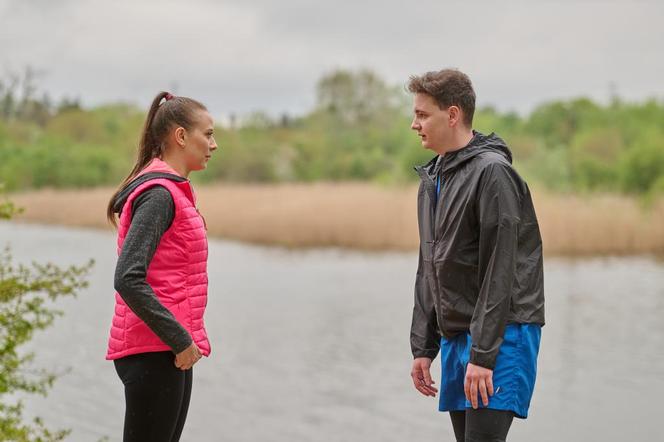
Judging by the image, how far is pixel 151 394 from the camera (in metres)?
2.40

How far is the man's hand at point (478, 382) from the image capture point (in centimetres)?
246

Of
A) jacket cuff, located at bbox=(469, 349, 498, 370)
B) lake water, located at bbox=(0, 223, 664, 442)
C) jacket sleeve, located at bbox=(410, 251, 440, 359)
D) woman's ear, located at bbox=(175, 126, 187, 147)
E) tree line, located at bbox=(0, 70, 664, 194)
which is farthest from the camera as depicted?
tree line, located at bbox=(0, 70, 664, 194)

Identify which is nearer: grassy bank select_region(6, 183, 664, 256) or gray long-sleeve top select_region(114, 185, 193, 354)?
A: gray long-sleeve top select_region(114, 185, 193, 354)

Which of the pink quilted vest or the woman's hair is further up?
the woman's hair

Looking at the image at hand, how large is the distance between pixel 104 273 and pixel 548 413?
9.82 meters

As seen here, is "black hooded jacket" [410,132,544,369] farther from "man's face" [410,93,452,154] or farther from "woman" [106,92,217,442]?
"woman" [106,92,217,442]

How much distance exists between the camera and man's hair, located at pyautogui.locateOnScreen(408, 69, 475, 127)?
2.61 m

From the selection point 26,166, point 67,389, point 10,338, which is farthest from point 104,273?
point 26,166

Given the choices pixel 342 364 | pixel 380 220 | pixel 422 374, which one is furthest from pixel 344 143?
pixel 422 374

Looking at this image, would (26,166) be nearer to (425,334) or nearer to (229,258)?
(229,258)

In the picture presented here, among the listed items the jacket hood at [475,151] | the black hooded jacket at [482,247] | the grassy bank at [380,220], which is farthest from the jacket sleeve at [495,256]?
the grassy bank at [380,220]

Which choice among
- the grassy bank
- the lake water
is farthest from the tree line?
the lake water

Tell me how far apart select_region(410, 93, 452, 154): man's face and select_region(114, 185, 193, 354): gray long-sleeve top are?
0.72 meters

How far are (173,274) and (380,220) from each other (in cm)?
1726
